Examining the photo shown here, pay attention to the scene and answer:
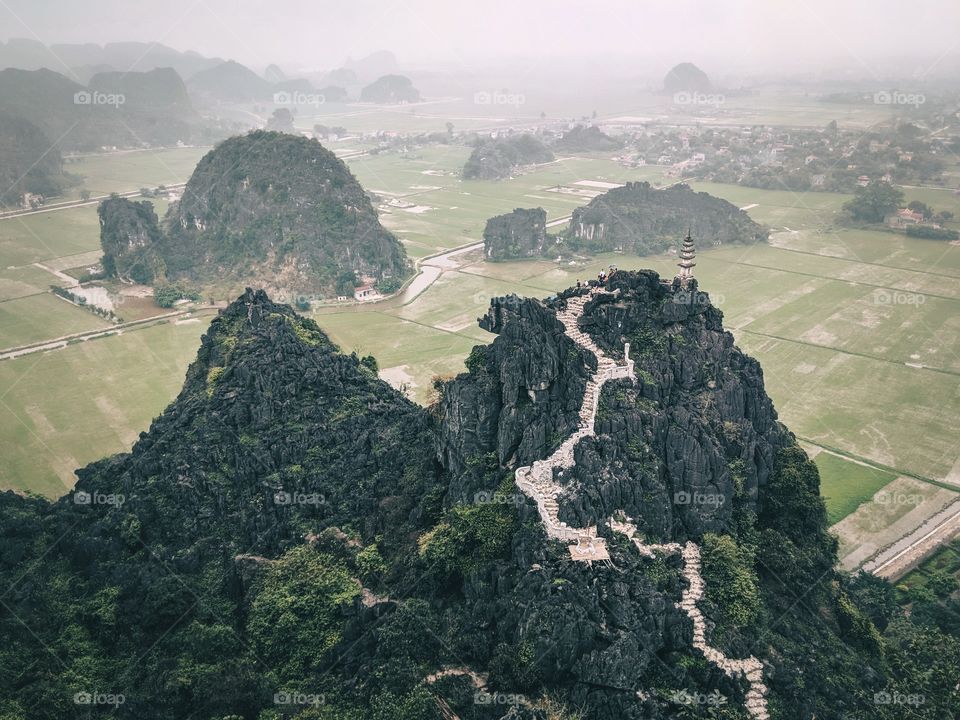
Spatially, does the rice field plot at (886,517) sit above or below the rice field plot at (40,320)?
below

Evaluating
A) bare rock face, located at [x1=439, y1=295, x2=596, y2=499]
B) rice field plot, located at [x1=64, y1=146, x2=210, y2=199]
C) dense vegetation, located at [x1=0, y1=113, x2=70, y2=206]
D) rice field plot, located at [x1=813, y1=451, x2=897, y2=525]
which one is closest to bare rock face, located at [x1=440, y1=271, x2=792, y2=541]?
bare rock face, located at [x1=439, y1=295, x2=596, y2=499]

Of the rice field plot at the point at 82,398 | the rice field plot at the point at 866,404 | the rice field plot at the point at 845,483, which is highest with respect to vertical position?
the rice field plot at the point at 82,398

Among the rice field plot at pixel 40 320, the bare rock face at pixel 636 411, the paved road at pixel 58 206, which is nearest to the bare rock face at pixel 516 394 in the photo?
the bare rock face at pixel 636 411

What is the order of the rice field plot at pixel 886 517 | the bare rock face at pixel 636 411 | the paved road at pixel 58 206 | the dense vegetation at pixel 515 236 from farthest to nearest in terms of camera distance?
the paved road at pixel 58 206 → the dense vegetation at pixel 515 236 → the rice field plot at pixel 886 517 → the bare rock face at pixel 636 411

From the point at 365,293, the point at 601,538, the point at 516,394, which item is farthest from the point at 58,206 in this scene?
the point at 601,538

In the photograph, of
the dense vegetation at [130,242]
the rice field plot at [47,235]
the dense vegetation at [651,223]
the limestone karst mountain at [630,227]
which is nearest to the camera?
the dense vegetation at [130,242]

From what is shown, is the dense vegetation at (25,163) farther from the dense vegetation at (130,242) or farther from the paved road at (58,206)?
the dense vegetation at (130,242)

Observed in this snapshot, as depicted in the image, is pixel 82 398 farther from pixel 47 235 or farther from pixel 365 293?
pixel 47 235
